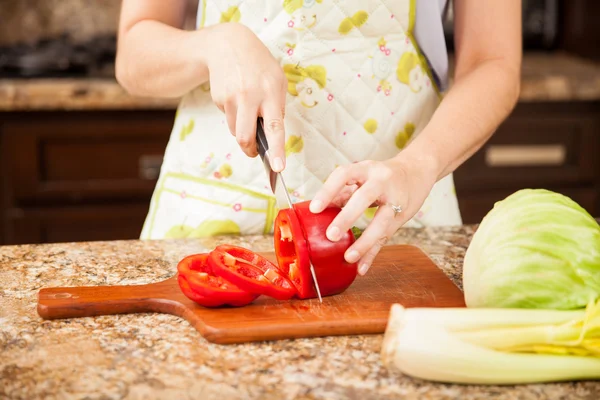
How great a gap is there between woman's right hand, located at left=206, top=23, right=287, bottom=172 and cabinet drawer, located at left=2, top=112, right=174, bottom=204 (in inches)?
51.0

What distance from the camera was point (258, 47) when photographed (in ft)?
3.63

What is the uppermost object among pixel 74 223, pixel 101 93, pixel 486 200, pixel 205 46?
pixel 205 46

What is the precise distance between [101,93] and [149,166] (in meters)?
0.28

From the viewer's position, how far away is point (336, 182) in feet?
3.28

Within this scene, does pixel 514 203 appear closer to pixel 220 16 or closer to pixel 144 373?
pixel 144 373

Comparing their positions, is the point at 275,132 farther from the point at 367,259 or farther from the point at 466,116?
the point at 466,116

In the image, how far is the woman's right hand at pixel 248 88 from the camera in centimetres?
106

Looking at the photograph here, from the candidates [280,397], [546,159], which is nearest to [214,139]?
[280,397]

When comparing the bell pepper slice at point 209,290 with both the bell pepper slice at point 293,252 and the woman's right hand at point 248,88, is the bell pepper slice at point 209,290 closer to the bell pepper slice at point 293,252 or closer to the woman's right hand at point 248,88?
the bell pepper slice at point 293,252

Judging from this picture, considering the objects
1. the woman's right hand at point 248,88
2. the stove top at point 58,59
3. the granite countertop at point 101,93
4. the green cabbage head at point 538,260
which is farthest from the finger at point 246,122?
the stove top at point 58,59


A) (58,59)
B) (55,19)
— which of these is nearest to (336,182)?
(58,59)

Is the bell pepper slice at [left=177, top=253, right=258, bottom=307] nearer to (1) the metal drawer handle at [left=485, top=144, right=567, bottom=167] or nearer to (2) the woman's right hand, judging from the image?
(2) the woman's right hand

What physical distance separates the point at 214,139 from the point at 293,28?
0.80 feet

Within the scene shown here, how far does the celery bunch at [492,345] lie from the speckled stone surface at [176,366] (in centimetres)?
2
